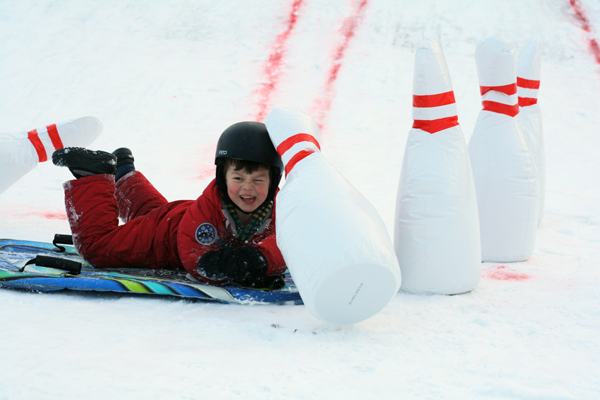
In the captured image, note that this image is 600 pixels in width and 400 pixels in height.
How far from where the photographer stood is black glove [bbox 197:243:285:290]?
1724 millimetres

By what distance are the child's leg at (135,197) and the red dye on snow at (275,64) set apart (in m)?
2.26

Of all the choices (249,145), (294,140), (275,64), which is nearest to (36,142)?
(249,145)

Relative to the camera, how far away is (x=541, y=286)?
1765 mm

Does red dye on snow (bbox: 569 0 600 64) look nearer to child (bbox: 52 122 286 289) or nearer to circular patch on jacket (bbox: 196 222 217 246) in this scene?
child (bbox: 52 122 286 289)

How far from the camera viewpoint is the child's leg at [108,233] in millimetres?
2113

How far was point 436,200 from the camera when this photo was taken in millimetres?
1651

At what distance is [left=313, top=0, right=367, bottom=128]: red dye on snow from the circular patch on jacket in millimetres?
3118

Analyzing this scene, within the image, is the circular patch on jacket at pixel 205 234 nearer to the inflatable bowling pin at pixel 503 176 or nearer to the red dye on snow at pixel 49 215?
the inflatable bowling pin at pixel 503 176

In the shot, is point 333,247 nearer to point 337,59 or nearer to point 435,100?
point 435,100

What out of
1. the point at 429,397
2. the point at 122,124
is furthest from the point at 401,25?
the point at 429,397

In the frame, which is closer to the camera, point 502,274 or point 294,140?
point 294,140

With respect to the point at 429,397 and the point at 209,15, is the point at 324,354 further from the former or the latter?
the point at 209,15

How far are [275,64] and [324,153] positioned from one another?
1.86 meters

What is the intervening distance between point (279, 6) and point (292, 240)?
6004 millimetres
